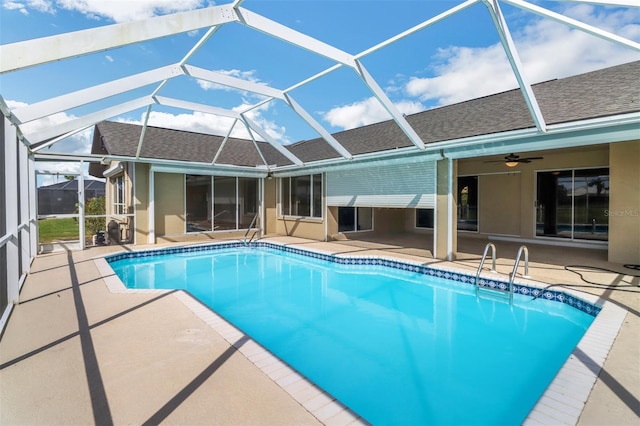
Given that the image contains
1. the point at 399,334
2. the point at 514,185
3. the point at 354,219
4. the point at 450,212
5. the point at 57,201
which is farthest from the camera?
the point at 354,219

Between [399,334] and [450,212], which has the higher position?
[450,212]

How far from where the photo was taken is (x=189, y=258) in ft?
36.0

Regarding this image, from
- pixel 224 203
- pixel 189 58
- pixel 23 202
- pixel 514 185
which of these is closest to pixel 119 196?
pixel 224 203

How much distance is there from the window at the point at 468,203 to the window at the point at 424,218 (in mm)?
1620

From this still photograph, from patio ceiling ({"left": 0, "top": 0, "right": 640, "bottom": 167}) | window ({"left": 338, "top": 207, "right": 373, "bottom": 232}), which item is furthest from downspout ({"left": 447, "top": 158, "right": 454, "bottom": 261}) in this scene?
window ({"left": 338, "top": 207, "right": 373, "bottom": 232})

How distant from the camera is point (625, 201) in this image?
7.99 metres

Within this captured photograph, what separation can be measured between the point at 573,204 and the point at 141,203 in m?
14.9

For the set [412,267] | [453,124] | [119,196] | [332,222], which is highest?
[453,124]

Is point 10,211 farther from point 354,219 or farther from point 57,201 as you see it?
point 354,219

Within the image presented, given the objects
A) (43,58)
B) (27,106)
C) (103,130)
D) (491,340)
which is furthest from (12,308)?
(103,130)

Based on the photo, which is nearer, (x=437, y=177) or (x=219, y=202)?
(x=437, y=177)

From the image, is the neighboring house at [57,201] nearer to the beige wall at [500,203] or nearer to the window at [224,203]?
the window at [224,203]

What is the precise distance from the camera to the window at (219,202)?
13.2m

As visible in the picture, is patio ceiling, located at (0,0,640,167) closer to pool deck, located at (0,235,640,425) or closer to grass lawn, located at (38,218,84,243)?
pool deck, located at (0,235,640,425)
